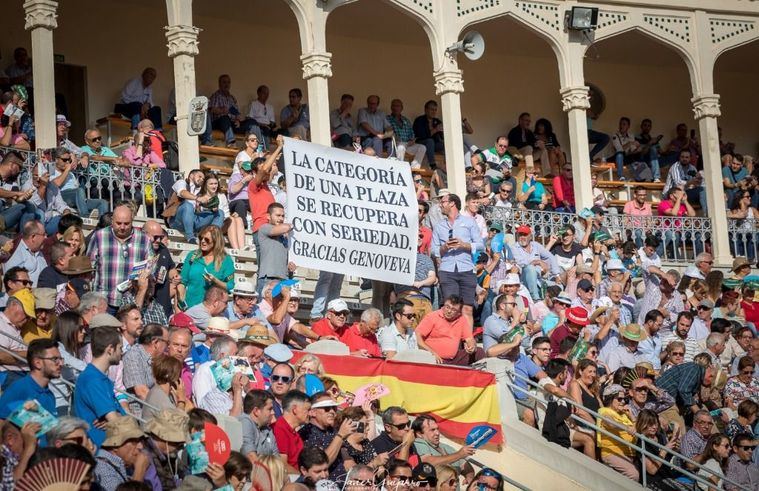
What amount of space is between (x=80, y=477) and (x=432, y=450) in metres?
4.72

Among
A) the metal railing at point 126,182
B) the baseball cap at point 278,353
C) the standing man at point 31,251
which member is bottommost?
the baseball cap at point 278,353

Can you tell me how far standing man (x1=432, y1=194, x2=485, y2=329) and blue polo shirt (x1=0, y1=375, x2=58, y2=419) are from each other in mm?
7652

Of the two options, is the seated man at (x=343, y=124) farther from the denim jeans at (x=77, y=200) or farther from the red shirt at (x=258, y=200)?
the denim jeans at (x=77, y=200)

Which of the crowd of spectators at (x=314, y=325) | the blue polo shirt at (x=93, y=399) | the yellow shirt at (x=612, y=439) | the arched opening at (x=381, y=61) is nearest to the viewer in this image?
the blue polo shirt at (x=93, y=399)

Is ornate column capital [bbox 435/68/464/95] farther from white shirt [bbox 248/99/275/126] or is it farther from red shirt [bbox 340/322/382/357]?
red shirt [bbox 340/322/382/357]

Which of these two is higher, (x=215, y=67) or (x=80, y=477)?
(x=215, y=67)

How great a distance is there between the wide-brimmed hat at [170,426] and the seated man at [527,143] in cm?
1648

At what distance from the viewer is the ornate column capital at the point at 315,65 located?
875 inches

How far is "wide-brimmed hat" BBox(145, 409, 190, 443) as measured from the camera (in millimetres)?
10562

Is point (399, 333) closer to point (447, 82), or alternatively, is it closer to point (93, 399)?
point (93, 399)

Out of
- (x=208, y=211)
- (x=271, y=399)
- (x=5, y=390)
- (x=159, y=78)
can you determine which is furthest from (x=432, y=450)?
(x=159, y=78)

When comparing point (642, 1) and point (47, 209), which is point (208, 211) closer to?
point (47, 209)

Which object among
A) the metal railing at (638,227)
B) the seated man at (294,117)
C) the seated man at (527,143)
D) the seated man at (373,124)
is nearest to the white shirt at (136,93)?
the seated man at (294,117)

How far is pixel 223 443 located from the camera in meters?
10.7
